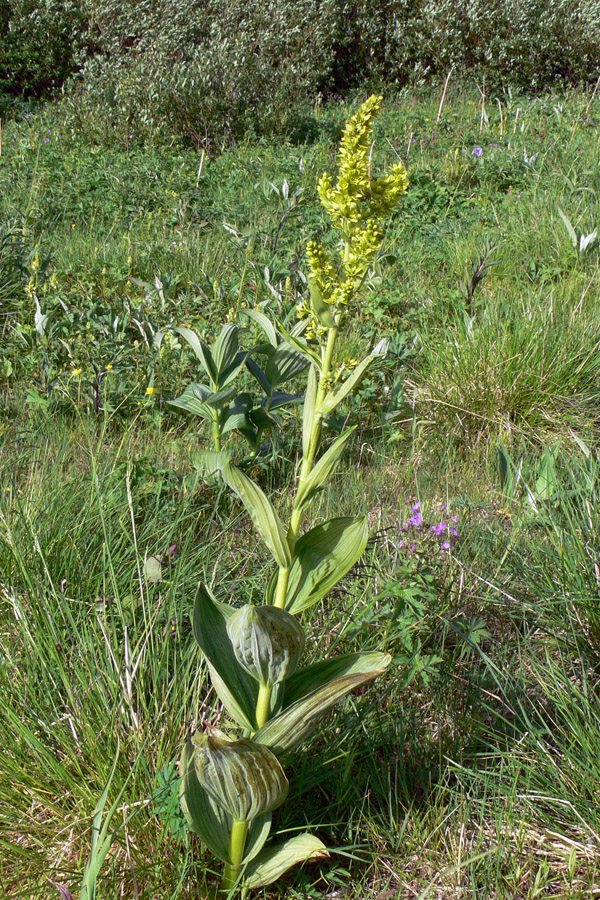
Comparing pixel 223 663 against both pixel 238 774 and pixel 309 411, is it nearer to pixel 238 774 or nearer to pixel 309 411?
pixel 238 774

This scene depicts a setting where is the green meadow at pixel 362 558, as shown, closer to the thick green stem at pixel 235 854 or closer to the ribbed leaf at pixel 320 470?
the thick green stem at pixel 235 854

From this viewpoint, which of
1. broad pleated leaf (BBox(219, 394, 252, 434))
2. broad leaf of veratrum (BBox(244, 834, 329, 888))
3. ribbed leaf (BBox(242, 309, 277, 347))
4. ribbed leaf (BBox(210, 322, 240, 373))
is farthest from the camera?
broad pleated leaf (BBox(219, 394, 252, 434))

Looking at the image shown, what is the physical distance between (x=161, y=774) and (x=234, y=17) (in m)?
10.8

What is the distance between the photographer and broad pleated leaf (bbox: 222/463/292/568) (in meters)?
1.35

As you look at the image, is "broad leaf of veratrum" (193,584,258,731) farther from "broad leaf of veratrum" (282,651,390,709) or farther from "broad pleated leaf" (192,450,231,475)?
"broad pleated leaf" (192,450,231,475)

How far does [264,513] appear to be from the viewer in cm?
137

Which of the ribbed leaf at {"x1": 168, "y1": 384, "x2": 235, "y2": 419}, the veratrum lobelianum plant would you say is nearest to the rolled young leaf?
the veratrum lobelianum plant

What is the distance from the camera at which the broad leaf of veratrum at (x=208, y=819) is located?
4.09 ft

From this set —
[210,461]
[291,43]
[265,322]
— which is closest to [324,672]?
[265,322]

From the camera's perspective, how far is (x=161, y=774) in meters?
1.42

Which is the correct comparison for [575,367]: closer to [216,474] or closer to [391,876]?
[216,474]

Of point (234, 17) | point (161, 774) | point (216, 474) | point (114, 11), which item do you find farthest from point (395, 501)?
point (114, 11)

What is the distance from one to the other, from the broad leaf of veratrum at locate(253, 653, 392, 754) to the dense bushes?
8033 mm

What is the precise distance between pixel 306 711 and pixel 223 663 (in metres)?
0.21
